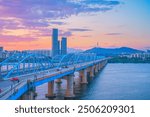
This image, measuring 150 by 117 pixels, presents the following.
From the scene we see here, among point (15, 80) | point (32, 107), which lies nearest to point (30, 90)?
point (15, 80)

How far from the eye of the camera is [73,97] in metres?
29.0

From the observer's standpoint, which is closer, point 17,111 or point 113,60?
point 17,111

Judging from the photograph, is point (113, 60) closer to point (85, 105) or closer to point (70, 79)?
point (70, 79)

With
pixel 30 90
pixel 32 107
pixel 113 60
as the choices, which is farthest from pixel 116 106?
pixel 113 60

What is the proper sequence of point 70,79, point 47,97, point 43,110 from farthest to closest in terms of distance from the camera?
point 70,79 < point 47,97 < point 43,110

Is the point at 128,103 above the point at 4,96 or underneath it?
above

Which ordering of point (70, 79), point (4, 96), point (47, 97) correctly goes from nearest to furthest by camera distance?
point (4, 96)
point (47, 97)
point (70, 79)

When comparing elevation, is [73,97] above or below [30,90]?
below

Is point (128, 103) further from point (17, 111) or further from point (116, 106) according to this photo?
point (17, 111)

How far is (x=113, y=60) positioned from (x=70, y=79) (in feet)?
446

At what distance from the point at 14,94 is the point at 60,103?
6.38m

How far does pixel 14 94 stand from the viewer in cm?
1361

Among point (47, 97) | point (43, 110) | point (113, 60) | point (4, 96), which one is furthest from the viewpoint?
point (113, 60)

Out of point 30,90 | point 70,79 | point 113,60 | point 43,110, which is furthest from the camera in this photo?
point 113,60
